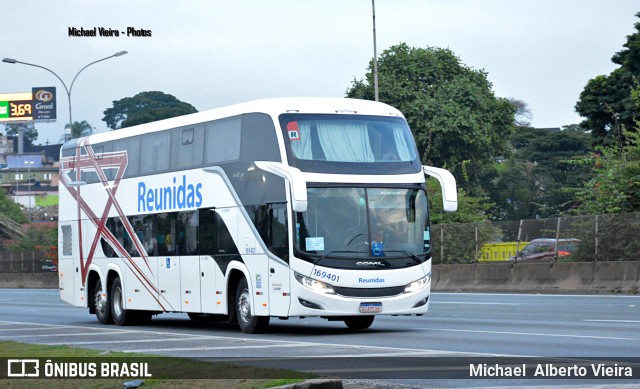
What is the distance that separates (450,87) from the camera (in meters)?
78.8

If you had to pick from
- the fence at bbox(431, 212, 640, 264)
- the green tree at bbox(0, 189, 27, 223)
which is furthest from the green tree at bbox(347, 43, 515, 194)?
the green tree at bbox(0, 189, 27, 223)

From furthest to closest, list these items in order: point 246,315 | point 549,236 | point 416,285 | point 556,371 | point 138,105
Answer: point 138,105 < point 549,236 < point 246,315 < point 416,285 < point 556,371

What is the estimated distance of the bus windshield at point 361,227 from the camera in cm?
2095

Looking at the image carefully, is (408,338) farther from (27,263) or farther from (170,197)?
(27,263)

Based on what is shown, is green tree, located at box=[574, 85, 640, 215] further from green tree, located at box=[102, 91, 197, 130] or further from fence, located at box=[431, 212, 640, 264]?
green tree, located at box=[102, 91, 197, 130]

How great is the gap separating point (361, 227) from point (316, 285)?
121 cm

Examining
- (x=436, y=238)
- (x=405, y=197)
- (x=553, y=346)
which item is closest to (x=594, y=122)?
(x=436, y=238)

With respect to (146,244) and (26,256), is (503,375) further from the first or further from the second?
(26,256)

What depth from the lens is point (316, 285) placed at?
2091 cm

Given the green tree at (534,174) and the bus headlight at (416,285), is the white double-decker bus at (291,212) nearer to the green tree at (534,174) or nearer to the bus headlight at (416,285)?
the bus headlight at (416,285)

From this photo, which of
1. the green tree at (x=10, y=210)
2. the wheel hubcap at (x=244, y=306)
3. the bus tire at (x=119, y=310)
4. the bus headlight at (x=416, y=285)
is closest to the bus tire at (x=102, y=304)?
the bus tire at (x=119, y=310)

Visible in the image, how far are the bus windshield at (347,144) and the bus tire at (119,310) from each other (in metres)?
7.56

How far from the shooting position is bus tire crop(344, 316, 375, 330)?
22594mm

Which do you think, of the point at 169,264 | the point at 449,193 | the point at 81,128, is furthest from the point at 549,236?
the point at 81,128
